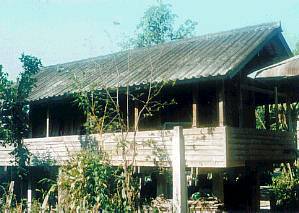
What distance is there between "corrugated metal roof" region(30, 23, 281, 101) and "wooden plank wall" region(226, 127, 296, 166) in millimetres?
1887

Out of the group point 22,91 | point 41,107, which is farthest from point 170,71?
point 41,107

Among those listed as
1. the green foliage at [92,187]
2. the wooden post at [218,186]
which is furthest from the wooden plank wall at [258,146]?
the green foliage at [92,187]

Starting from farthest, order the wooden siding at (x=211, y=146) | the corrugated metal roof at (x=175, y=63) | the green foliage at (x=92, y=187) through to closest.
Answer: the corrugated metal roof at (x=175, y=63), the wooden siding at (x=211, y=146), the green foliage at (x=92, y=187)

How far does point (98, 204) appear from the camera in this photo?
30.5 feet

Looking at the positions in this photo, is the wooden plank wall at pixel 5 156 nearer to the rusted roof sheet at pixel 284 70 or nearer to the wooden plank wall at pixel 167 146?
the wooden plank wall at pixel 167 146

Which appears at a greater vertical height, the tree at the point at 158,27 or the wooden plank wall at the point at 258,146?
the tree at the point at 158,27

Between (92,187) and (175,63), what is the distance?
21.4 feet

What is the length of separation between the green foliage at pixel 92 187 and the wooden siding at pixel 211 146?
36.9 inches

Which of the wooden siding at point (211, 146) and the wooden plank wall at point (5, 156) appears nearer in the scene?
the wooden siding at point (211, 146)

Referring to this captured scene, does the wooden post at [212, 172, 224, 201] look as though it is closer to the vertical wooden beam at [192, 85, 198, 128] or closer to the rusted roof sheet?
the vertical wooden beam at [192, 85, 198, 128]

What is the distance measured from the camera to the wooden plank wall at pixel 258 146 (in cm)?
1163

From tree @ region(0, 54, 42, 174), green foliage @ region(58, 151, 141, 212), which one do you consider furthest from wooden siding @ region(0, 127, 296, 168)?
tree @ region(0, 54, 42, 174)

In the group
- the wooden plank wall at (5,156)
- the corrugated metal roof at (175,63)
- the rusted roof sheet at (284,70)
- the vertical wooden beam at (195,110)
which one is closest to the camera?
the rusted roof sheet at (284,70)

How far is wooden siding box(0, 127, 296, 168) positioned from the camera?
11.5m
